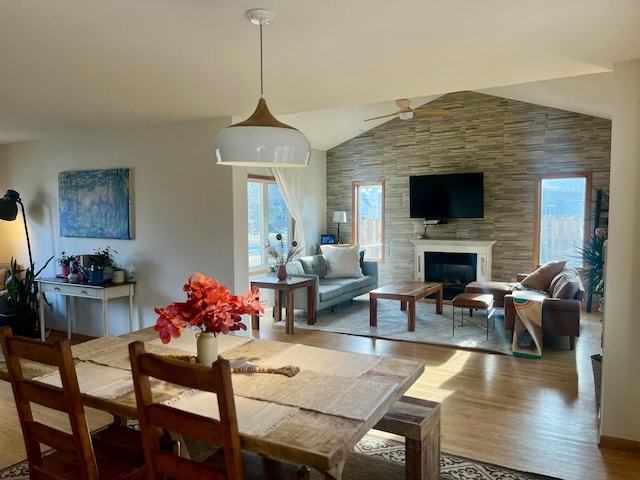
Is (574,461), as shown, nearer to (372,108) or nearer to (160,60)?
(160,60)

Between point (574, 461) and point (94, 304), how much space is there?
15.3ft

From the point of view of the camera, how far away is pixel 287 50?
251 cm

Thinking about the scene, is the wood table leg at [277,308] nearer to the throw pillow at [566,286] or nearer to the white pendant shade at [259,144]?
the throw pillow at [566,286]

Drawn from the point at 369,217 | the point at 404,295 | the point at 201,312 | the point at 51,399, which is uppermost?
the point at 369,217

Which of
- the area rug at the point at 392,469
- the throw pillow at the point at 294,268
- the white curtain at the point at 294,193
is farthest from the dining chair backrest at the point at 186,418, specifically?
the white curtain at the point at 294,193

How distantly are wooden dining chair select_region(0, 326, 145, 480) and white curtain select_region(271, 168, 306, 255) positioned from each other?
5.71 m

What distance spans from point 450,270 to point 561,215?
183 centimetres

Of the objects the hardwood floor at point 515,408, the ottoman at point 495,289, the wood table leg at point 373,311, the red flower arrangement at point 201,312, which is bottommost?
the hardwood floor at point 515,408

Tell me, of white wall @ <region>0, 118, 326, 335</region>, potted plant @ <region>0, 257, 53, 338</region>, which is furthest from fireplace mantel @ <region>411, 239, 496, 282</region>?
potted plant @ <region>0, 257, 53, 338</region>

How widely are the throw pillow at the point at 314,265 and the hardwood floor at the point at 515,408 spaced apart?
1.68 meters

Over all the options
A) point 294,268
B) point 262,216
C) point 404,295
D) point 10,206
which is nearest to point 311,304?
point 294,268

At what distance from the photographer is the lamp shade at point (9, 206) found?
5.18 metres

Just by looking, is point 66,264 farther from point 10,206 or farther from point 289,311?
point 289,311

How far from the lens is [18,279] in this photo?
533 centimetres
